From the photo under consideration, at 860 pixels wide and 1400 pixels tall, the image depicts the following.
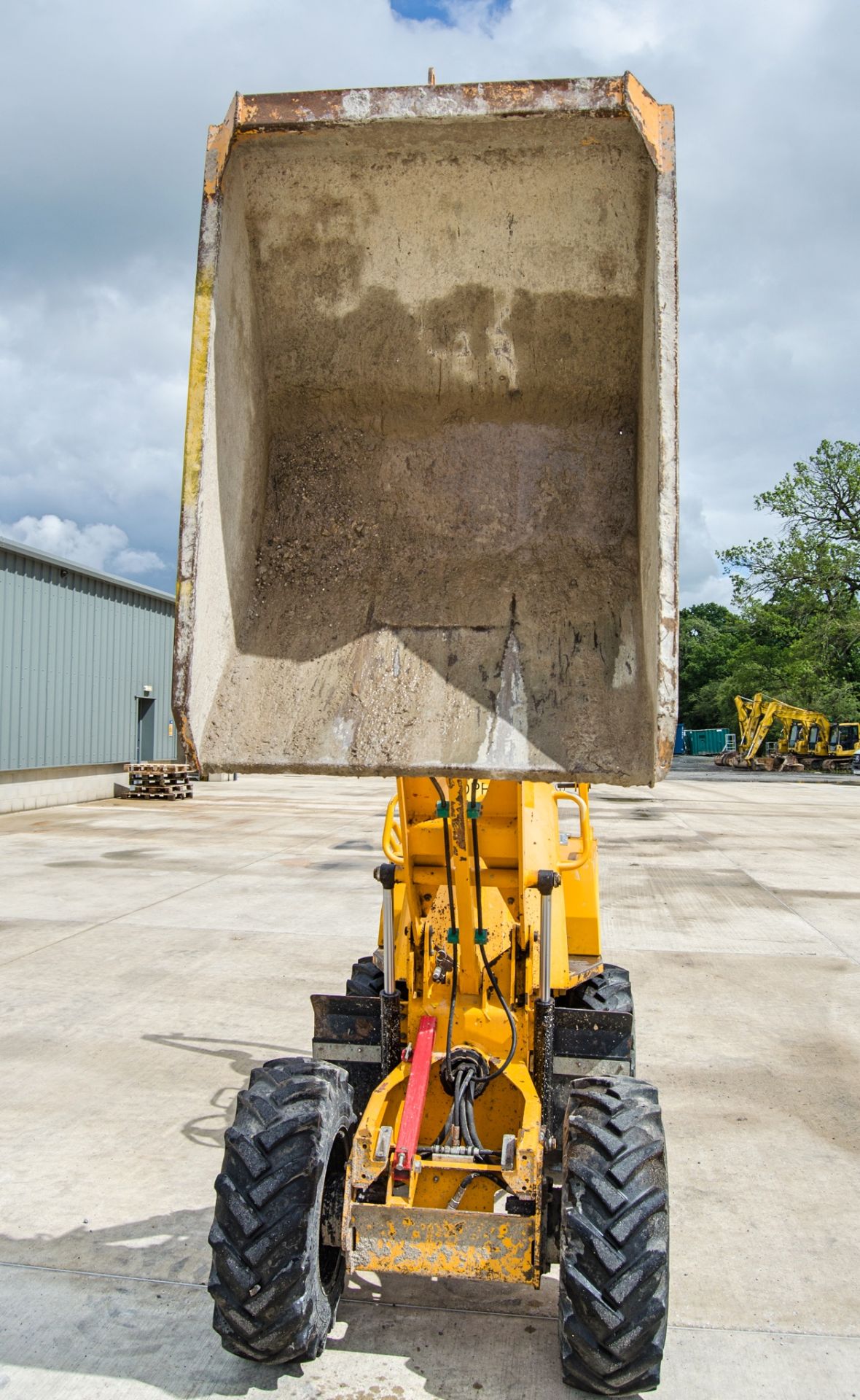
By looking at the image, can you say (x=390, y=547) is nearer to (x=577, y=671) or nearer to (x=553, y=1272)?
(x=577, y=671)

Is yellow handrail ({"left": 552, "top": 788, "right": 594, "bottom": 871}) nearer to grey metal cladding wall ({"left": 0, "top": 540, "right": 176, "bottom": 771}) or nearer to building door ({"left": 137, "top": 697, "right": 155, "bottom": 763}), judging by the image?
grey metal cladding wall ({"left": 0, "top": 540, "right": 176, "bottom": 771})

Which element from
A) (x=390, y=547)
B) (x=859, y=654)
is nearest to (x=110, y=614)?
(x=390, y=547)

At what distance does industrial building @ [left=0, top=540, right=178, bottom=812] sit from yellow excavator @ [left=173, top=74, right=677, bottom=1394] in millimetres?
17911

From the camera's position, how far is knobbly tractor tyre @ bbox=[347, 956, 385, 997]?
214 inches

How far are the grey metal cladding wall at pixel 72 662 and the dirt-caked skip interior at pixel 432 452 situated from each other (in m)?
17.6

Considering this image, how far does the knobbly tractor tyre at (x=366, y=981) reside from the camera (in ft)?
17.9

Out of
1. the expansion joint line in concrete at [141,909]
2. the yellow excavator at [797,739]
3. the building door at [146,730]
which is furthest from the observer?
the yellow excavator at [797,739]

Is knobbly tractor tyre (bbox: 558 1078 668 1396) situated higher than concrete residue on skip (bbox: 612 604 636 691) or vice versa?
concrete residue on skip (bbox: 612 604 636 691)

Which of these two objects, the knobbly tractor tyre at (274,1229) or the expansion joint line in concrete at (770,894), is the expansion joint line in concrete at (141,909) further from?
the expansion joint line in concrete at (770,894)

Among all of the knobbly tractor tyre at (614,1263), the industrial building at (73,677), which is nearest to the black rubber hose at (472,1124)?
the knobbly tractor tyre at (614,1263)

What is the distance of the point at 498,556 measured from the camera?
368cm

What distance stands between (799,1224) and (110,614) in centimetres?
2192

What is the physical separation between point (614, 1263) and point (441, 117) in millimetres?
3337

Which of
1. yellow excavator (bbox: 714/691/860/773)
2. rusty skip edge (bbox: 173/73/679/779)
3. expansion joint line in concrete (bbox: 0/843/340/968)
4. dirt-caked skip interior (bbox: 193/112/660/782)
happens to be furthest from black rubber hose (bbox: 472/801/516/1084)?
yellow excavator (bbox: 714/691/860/773)
